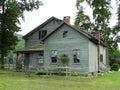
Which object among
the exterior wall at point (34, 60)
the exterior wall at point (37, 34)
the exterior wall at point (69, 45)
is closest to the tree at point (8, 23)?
the exterior wall at point (37, 34)

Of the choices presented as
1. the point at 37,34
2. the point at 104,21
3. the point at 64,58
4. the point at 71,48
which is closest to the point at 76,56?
the point at 71,48

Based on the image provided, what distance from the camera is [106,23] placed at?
5247cm

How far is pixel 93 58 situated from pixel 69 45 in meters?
3.65

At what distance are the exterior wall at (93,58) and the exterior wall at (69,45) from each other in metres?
0.99

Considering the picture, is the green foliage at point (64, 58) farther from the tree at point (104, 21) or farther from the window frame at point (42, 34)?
the tree at point (104, 21)

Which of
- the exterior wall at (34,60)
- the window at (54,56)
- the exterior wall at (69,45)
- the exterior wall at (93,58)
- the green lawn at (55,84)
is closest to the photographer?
the green lawn at (55,84)

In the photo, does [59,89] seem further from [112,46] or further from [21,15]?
[112,46]

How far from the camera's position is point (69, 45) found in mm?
32562

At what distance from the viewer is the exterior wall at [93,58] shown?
1256 inches

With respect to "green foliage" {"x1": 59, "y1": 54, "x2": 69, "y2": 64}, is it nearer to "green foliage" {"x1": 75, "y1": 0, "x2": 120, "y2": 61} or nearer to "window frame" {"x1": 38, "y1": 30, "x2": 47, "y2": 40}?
Result: "window frame" {"x1": 38, "y1": 30, "x2": 47, "y2": 40}

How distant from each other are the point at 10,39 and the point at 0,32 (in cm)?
193

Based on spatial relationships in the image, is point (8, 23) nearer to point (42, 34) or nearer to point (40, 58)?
point (42, 34)

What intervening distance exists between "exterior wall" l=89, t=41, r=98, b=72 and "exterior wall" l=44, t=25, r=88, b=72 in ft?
3.25

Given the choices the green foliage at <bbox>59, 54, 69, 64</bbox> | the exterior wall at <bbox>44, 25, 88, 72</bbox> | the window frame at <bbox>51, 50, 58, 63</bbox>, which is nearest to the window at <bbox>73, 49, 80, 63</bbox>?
the exterior wall at <bbox>44, 25, 88, 72</bbox>
